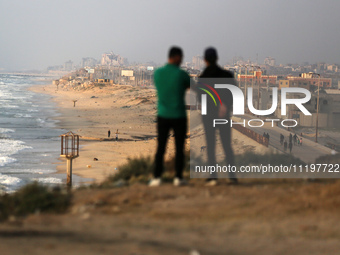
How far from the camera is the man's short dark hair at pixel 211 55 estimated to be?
7.08 metres

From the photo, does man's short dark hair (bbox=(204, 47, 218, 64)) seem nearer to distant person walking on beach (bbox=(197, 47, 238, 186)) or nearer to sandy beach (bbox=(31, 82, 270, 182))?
→ distant person walking on beach (bbox=(197, 47, 238, 186))

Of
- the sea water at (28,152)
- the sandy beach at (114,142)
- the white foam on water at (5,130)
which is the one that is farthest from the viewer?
the white foam on water at (5,130)

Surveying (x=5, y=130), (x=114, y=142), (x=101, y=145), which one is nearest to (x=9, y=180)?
(x=101, y=145)

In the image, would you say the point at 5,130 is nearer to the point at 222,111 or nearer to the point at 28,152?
the point at 28,152

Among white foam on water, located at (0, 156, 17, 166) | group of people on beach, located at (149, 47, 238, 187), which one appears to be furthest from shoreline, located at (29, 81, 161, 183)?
group of people on beach, located at (149, 47, 238, 187)

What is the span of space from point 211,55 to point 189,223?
2.47 m

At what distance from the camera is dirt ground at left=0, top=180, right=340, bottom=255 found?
15.5 feet

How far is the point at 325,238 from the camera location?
5.10m

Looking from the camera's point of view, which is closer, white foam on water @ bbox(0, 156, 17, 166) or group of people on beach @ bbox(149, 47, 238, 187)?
group of people on beach @ bbox(149, 47, 238, 187)

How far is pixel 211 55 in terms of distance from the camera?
707cm

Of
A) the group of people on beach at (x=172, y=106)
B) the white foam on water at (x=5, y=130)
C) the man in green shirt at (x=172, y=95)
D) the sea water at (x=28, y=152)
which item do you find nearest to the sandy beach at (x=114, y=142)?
the sea water at (x=28, y=152)

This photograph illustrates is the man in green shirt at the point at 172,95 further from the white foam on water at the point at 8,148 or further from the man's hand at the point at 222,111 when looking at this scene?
the white foam on water at the point at 8,148

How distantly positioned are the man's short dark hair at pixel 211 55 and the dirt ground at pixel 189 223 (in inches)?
62.9

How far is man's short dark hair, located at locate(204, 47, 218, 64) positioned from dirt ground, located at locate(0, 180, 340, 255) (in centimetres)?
160
